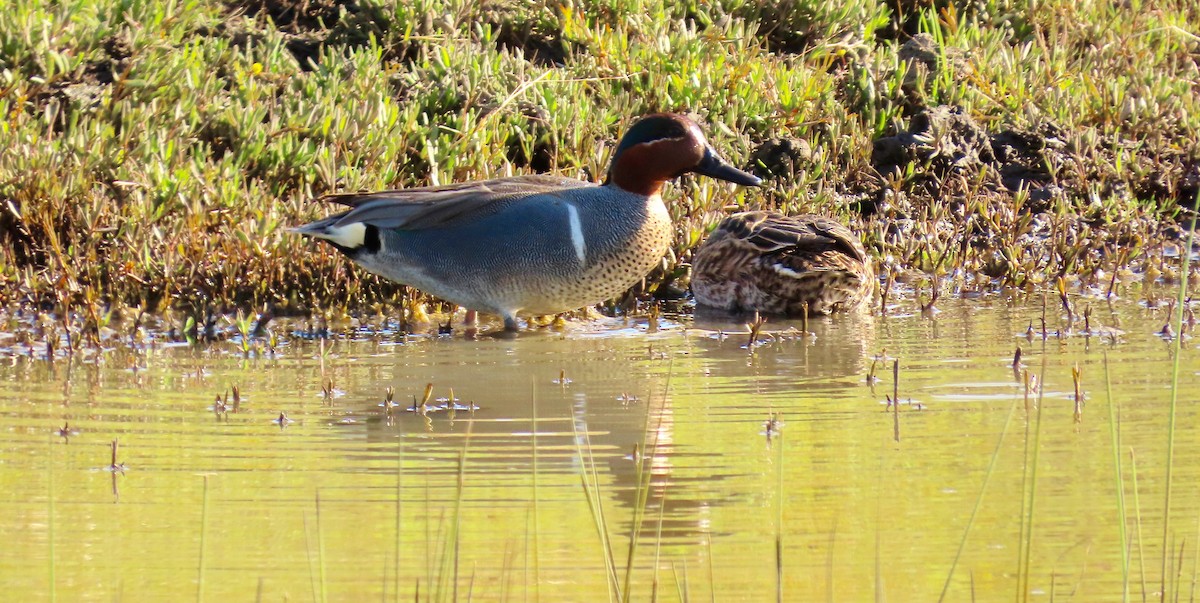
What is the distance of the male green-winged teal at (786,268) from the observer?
6316 millimetres

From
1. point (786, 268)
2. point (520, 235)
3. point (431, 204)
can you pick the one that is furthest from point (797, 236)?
point (431, 204)

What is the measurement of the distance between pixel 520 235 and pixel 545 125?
1.46 metres

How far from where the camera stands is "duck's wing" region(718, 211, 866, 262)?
640cm

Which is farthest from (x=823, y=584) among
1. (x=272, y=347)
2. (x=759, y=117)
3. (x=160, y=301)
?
(x=759, y=117)

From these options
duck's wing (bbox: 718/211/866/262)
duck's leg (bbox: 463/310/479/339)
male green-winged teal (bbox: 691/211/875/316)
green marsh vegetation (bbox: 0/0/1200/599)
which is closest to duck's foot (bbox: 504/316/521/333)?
duck's leg (bbox: 463/310/479/339)

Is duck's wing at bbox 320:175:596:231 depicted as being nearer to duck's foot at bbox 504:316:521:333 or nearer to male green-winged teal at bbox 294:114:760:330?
male green-winged teal at bbox 294:114:760:330

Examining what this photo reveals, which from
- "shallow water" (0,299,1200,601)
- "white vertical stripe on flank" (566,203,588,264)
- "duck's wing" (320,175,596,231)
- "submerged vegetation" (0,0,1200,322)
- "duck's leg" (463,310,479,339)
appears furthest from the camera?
"submerged vegetation" (0,0,1200,322)

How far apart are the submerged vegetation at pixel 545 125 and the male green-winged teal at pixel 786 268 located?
32 cm

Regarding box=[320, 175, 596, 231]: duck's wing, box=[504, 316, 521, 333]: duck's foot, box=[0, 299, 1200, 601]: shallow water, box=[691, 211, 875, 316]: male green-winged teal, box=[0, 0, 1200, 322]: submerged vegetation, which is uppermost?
box=[0, 0, 1200, 322]: submerged vegetation

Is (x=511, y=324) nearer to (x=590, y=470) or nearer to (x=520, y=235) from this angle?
(x=520, y=235)

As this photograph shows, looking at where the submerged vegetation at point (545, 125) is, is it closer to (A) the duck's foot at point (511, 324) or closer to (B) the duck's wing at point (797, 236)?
(B) the duck's wing at point (797, 236)

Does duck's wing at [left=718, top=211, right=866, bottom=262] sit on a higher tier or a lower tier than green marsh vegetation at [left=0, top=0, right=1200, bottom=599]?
lower

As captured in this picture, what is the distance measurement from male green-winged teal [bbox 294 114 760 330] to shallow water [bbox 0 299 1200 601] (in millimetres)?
280

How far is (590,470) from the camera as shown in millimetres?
3873
